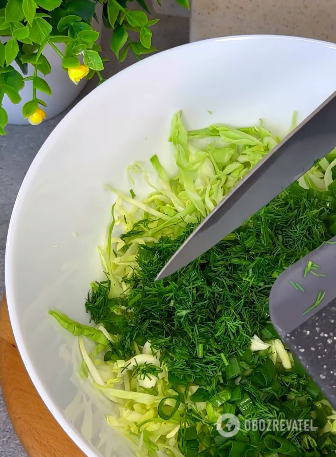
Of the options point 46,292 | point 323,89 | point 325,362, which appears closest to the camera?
point 325,362

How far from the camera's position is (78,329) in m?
0.66

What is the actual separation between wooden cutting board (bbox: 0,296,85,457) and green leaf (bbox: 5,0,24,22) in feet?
1.37

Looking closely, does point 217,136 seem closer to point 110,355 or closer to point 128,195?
point 128,195

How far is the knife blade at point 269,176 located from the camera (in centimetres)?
49

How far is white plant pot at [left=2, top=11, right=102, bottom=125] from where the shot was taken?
750 mm

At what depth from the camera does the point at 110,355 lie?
70 centimetres

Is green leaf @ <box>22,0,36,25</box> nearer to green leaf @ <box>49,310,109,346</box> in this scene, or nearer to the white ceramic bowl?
the white ceramic bowl

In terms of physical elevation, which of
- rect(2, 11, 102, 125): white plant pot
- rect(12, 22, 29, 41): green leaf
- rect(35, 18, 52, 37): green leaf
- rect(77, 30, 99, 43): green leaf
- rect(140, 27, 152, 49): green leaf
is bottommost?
rect(2, 11, 102, 125): white plant pot

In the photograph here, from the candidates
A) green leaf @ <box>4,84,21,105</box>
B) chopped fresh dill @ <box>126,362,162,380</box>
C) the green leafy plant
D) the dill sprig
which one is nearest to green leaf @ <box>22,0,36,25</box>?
the green leafy plant

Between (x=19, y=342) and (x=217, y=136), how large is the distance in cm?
45

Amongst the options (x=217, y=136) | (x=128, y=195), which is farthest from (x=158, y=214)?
(x=217, y=136)

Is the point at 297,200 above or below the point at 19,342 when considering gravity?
above

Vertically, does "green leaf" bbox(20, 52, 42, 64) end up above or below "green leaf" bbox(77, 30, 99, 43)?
below

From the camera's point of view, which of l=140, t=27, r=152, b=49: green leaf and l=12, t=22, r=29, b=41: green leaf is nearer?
l=12, t=22, r=29, b=41: green leaf
